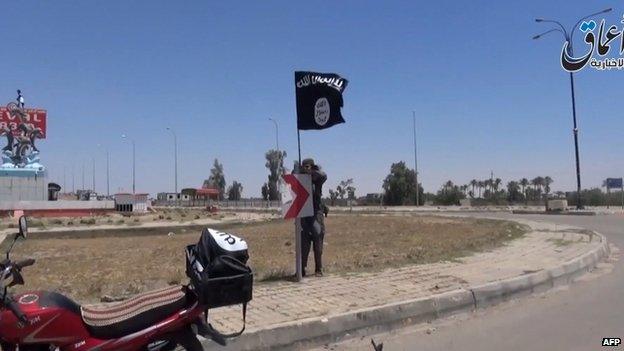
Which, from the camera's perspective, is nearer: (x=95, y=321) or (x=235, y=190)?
(x=95, y=321)

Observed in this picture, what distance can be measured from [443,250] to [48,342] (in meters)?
10.6

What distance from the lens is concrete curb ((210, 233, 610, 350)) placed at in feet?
19.9

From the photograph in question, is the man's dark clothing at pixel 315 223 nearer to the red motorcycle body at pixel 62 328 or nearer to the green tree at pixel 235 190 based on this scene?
the red motorcycle body at pixel 62 328

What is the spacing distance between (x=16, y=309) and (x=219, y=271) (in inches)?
52.9

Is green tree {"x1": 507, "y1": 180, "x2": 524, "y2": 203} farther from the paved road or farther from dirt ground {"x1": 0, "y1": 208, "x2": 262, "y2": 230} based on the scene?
the paved road

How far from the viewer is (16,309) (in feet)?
12.6

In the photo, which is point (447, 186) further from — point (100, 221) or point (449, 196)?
point (100, 221)

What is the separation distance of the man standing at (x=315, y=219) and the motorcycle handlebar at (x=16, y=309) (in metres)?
5.64

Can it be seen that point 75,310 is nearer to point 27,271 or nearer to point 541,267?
point 541,267

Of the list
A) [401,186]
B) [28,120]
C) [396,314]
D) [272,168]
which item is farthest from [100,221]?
[272,168]

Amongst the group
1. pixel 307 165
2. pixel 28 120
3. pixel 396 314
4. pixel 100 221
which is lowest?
pixel 396 314

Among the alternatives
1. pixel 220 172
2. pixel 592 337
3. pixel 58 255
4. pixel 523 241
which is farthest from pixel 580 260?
pixel 220 172

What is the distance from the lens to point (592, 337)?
644 cm

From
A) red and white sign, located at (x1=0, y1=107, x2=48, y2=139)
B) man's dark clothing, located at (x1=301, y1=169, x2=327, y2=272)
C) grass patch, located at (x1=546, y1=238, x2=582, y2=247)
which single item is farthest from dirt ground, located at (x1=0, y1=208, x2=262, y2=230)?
man's dark clothing, located at (x1=301, y1=169, x2=327, y2=272)
